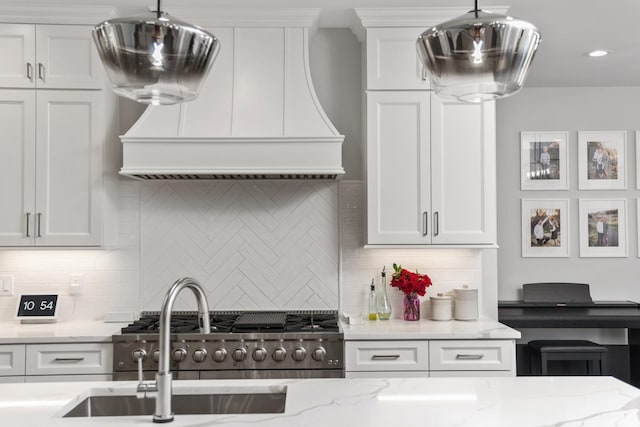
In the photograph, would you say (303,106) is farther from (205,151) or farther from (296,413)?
(296,413)

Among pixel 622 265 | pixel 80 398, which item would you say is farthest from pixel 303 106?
pixel 622 265

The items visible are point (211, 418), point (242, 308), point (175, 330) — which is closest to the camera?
point (211, 418)

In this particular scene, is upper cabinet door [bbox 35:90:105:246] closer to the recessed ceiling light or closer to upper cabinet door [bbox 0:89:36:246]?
upper cabinet door [bbox 0:89:36:246]

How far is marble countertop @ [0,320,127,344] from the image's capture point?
3213mm

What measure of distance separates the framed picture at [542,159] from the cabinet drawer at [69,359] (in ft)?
12.1

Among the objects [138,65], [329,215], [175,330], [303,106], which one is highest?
[303,106]

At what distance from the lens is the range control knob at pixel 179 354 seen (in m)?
3.21

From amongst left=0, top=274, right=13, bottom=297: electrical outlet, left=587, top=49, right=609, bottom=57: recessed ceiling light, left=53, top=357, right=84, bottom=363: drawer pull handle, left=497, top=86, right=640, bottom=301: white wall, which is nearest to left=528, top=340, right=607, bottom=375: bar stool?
left=497, top=86, right=640, bottom=301: white wall

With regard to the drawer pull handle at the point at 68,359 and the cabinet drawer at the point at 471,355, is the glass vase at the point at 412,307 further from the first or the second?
the drawer pull handle at the point at 68,359

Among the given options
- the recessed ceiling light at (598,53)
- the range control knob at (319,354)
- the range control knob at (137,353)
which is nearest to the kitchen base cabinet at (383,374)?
the range control knob at (319,354)

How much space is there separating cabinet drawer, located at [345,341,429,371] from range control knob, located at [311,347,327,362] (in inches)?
4.9

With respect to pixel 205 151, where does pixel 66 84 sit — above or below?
above

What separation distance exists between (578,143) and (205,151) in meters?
3.48

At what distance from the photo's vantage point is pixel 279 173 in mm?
3381
